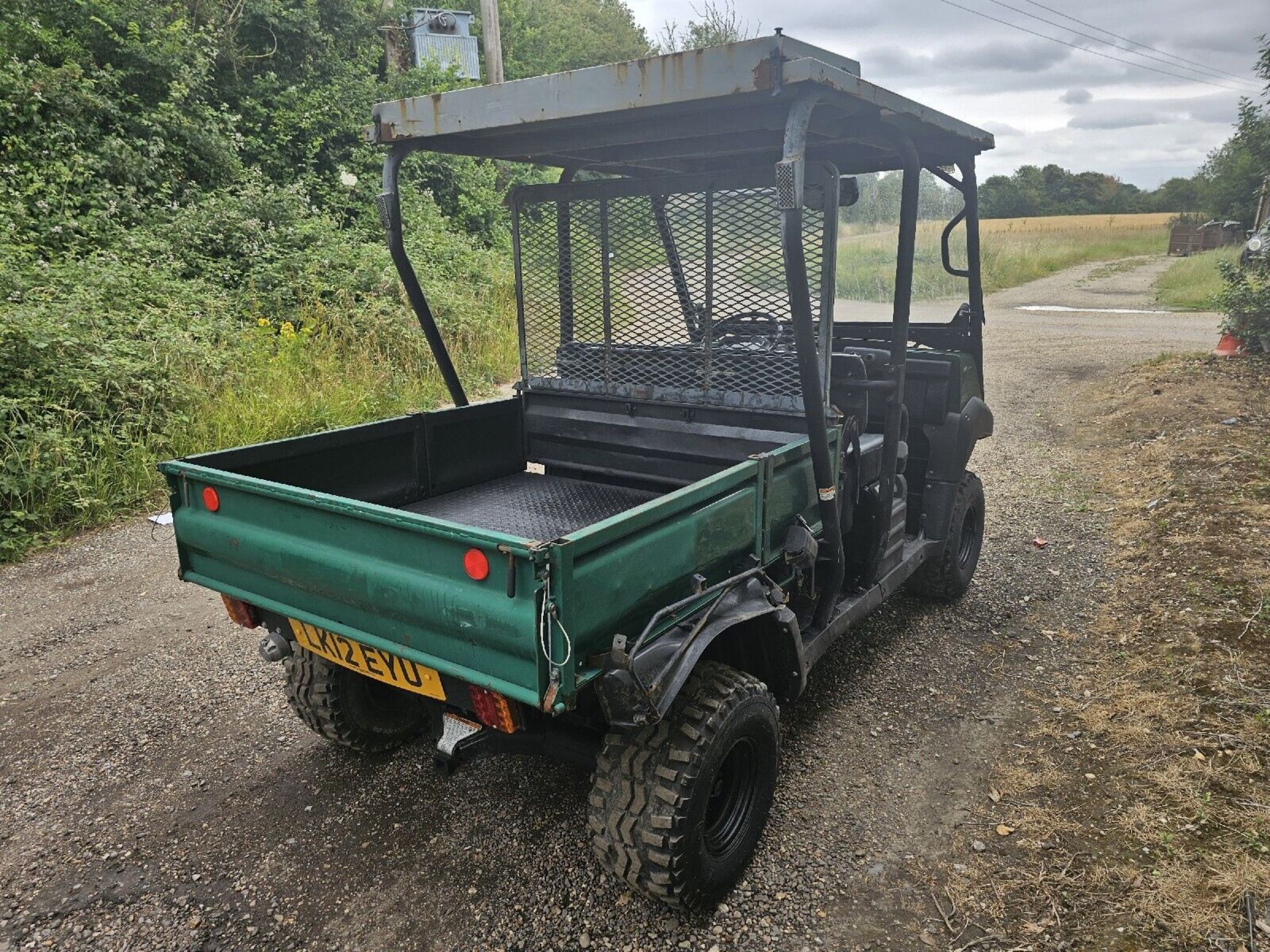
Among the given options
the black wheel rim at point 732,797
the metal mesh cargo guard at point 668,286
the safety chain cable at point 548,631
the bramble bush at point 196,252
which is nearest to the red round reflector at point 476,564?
the safety chain cable at point 548,631

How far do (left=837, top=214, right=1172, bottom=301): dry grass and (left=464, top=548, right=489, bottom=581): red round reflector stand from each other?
226 cm

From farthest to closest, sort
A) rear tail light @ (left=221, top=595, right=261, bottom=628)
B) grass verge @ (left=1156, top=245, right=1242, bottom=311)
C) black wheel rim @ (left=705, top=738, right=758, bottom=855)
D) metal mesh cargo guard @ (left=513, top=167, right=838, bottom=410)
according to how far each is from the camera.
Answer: grass verge @ (left=1156, top=245, right=1242, bottom=311) < metal mesh cargo guard @ (left=513, top=167, right=838, bottom=410) < rear tail light @ (left=221, top=595, right=261, bottom=628) < black wheel rim @ (left=705, top=738, right=758, bottom=855)

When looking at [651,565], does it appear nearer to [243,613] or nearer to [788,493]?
[788,493]

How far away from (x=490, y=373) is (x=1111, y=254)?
90.4 feet

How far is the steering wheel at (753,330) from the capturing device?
3305 mm

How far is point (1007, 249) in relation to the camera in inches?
964

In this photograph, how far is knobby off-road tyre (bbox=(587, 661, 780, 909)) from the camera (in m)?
2.14

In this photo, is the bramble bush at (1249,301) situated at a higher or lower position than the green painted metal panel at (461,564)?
higher

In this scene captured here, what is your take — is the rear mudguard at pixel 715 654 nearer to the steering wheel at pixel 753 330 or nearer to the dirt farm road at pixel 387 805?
the dirt farm road at pixel 387 805

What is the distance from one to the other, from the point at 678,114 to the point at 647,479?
145 centimetres

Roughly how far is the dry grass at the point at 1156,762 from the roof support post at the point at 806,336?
3.08 ft

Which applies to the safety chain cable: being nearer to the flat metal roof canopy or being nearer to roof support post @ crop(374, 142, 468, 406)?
the flat metal roof canopy

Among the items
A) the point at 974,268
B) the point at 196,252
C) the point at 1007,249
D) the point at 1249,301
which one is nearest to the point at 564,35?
the point at 1007,249

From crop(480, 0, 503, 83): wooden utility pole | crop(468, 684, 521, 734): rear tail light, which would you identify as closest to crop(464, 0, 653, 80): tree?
crop(480, 0, 503, 83): wooden utility pole
